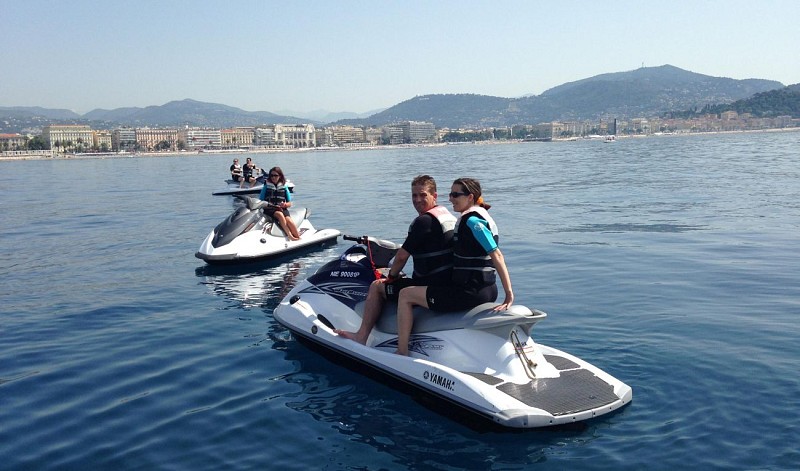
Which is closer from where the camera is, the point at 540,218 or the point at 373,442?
the point at 373,442

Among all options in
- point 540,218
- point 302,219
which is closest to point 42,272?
point 302,219

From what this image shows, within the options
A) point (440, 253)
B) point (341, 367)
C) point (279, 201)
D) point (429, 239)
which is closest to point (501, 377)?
point (440, 253)

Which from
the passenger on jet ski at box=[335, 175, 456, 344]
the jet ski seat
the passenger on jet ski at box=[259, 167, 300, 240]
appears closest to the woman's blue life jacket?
the passenger on jet ski at box=[259, 167, 300, 240]

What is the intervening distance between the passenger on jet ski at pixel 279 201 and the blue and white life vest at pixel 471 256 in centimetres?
904

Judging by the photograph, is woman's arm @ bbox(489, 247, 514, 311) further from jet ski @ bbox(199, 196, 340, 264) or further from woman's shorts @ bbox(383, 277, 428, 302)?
jet ski @ bbox(199, 196, 340, 264)

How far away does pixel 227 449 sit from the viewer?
6035 mm

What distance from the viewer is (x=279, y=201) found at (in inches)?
605

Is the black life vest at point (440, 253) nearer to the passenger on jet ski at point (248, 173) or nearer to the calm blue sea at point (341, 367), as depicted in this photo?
the calm blue sea at point (341, 367)

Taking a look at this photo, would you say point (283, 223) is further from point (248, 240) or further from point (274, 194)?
point (248, 240)

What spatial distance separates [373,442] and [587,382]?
6.27ft

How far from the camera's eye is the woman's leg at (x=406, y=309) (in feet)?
22.6

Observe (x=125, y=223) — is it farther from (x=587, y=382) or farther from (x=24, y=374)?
(x=587, y=382)

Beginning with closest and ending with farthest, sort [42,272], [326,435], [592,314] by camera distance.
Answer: [326,435] < [592,314] < [42,272]

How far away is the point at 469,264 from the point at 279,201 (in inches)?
369
